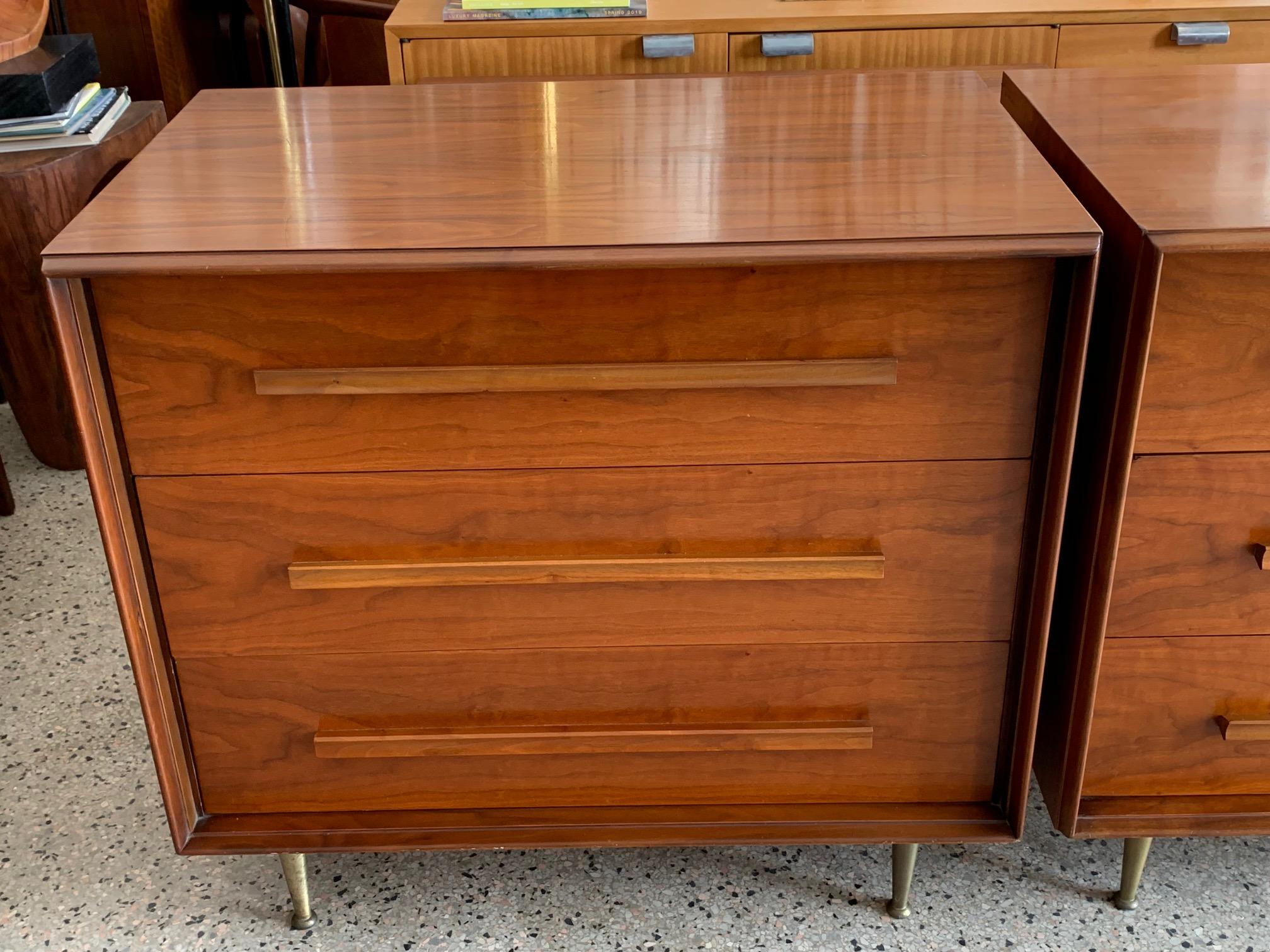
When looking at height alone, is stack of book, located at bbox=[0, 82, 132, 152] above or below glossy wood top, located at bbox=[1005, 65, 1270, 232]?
below

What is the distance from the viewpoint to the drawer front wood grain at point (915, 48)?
206 cm

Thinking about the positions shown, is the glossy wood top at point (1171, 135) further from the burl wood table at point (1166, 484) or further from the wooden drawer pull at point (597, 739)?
the wooden drawer pull at point (597, 739)

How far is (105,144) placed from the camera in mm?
A: 2074

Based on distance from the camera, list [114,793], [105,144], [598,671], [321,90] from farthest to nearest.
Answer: [105,144] → [114,793] → [321,90] → [598,671]

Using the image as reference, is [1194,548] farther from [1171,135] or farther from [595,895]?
[595,895]

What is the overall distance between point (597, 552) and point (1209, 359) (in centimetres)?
55

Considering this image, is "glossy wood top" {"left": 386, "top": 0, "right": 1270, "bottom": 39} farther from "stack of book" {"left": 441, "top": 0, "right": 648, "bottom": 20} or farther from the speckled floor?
the speckled floor

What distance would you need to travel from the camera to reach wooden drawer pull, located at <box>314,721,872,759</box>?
1.23m

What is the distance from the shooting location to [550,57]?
6.91 ft

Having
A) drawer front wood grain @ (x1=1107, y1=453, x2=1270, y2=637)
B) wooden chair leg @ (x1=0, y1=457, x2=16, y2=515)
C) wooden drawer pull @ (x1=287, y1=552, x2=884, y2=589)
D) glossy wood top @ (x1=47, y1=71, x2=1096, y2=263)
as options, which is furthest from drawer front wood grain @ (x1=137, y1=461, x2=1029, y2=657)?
wooden chair leg @ (x1=0, y1=457, x2=16, y2=515)

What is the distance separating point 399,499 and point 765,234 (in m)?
0.40

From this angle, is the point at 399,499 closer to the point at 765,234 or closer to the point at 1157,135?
the point at 765,234

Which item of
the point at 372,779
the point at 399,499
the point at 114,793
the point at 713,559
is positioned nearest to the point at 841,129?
the point at 713,559

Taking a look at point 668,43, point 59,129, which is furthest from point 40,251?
point 668,43
